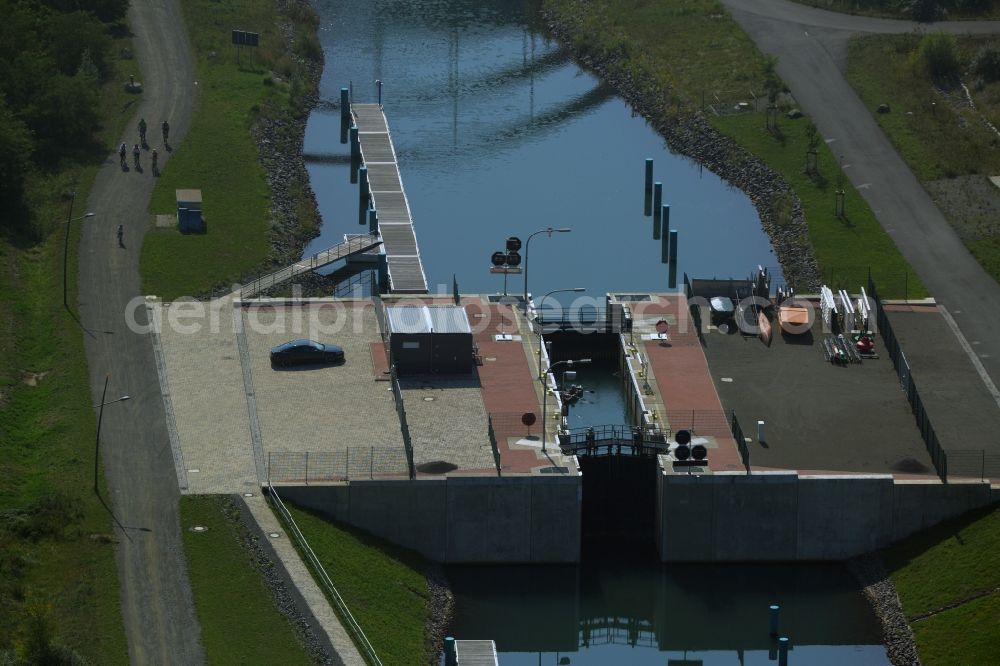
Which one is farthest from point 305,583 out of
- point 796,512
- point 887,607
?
point 887,607

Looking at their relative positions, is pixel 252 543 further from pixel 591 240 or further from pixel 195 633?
pixel 591 240

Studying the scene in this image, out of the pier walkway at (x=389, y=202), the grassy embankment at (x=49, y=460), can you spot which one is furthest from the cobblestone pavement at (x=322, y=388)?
the grassy embankment at (x=49, y=460)

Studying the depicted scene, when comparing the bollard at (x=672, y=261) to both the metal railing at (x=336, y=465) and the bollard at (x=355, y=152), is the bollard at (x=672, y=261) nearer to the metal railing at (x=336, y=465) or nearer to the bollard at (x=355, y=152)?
the bollard at (x=355, y=152)

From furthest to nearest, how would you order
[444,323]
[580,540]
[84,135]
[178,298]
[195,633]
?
1. [84,135]
2. [178,298]
3. [444,323]
4. [580,540]
5. [195,633]

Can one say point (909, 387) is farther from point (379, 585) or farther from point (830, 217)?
point (379, 585)

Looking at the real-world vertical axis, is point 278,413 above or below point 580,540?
above

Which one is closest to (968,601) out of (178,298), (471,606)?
(471,606)
